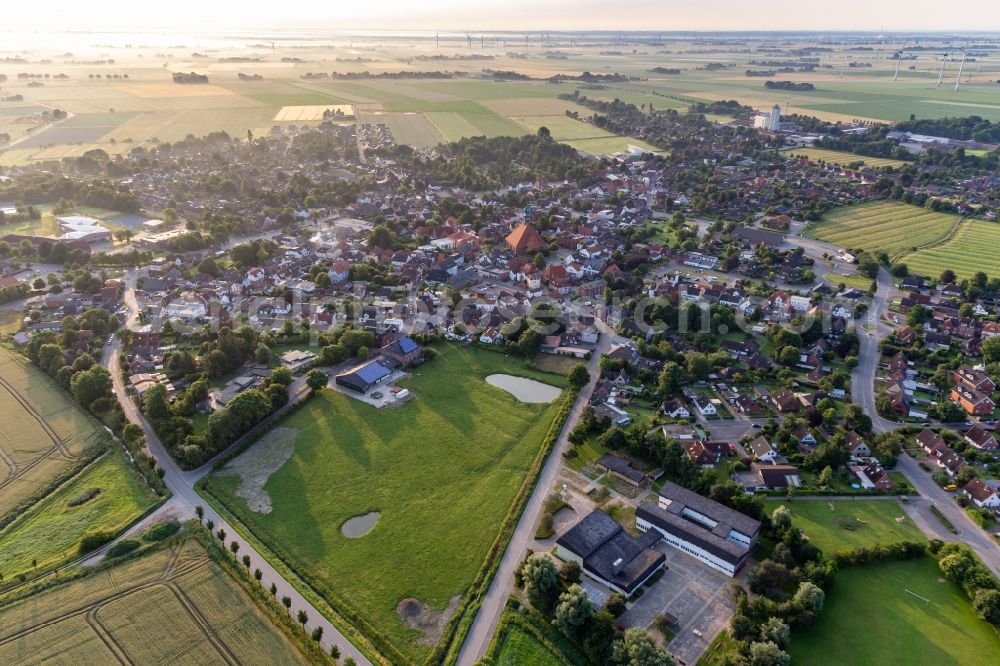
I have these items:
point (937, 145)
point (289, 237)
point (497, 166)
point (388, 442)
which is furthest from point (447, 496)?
point (937, 145)

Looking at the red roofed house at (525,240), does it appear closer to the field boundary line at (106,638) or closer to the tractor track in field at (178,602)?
the tractor track in field at (178,602)

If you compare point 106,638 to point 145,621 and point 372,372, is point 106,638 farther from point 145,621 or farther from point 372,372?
point 372,372

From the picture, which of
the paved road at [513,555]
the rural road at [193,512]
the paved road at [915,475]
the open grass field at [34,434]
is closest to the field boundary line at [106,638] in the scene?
the rural road at [193,512]

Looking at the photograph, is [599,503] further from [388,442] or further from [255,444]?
[255,444]

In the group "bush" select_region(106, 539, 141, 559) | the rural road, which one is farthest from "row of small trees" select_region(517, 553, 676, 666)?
"bush" select_region(106, 539, 141, 559)

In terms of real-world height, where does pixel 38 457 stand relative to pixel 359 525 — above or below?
above

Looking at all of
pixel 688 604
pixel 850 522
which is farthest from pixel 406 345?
pixel 850 522
